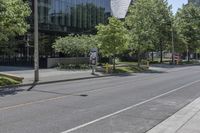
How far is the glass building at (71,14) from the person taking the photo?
60.1m

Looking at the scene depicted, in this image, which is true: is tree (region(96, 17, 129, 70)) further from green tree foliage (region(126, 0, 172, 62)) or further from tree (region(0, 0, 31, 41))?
tree (region(0, 0, 31, 41))

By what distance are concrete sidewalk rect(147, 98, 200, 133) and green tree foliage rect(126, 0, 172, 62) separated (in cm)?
3935

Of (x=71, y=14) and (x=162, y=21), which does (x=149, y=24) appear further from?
(x=71, y=14)

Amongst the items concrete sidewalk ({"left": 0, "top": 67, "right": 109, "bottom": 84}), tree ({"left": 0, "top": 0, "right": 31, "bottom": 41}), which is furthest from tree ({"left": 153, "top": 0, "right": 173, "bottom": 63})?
tree ({"left": 0, "top": 0, "right": 31, "bottom": 41})

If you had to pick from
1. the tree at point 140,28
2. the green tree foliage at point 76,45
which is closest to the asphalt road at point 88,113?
the green tree foliage at point 76,45

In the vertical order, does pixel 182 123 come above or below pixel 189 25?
below

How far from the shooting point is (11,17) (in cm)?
2383

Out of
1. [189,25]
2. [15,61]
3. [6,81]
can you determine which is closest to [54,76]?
[6,81]

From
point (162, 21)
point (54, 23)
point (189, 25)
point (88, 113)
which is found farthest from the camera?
point (189, 25)

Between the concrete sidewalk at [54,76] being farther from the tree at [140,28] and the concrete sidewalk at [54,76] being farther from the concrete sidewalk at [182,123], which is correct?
the tree at [140,28]

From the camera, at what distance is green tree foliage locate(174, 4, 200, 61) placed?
279ft

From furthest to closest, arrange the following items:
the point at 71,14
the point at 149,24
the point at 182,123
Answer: the point at 71,14 → the point at 149,24 → the point at 182,123

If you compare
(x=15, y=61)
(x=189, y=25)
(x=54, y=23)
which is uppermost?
(x=189, y=25)

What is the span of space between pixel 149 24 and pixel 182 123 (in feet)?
163
